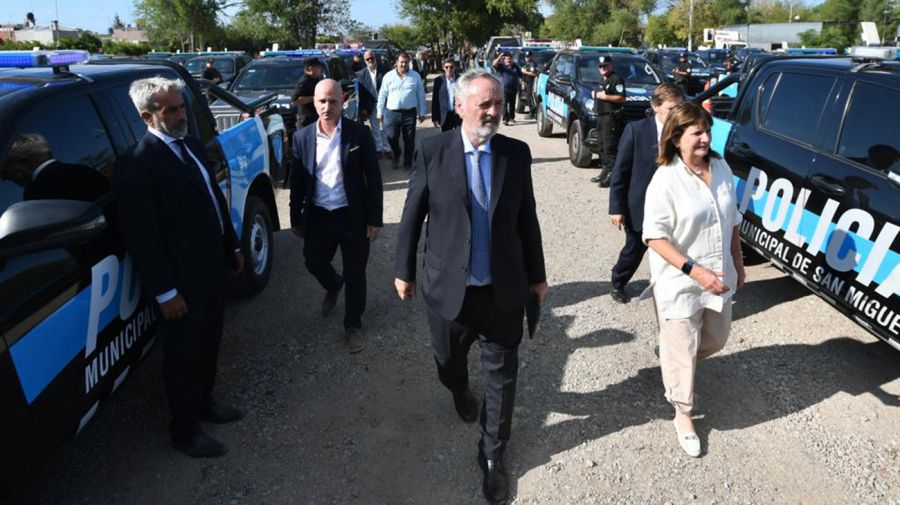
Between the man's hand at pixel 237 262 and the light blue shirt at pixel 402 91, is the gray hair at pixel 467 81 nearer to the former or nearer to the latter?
the man's hand at pixel 237 262

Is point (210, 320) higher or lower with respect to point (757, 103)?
lower

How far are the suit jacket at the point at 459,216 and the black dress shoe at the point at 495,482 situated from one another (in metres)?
0.76

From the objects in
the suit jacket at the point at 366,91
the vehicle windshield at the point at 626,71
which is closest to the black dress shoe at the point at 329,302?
the suit jacket at the point at 366,91

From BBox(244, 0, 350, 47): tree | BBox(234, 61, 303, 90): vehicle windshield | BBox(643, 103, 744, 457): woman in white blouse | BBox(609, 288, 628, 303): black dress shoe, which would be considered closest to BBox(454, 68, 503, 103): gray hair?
BBox(643, 103, 744, 457): woman in white blouse

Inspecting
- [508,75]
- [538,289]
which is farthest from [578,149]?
[538,289]

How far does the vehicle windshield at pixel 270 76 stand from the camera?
11211mm

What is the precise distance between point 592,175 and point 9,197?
26.8 feet

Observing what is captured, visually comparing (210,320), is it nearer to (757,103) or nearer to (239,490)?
(239,490)

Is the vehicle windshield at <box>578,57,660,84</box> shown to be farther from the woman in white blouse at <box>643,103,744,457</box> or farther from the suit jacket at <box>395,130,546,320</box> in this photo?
the suit jacket at <box>395,130,546,320</box>

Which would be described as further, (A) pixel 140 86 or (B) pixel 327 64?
(B) pixel 327 64

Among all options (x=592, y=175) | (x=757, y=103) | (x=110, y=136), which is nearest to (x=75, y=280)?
(x=110, y=136)

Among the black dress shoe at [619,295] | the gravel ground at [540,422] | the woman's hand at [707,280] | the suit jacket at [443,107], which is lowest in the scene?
the gravel ground at [540,422]

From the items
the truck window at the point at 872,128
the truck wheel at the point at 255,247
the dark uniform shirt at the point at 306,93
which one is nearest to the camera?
the truck window at the point at 872,128

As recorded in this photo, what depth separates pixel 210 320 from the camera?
125 inches
